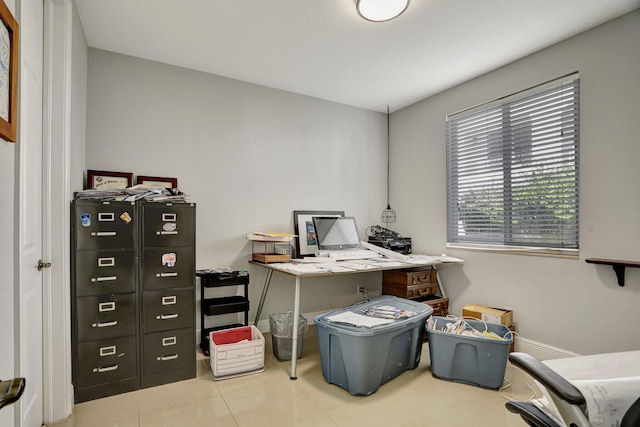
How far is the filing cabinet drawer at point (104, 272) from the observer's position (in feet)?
6.86

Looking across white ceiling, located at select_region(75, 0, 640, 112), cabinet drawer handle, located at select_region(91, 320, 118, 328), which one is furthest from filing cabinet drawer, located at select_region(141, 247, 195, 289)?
white ceiling, located at select_region(75, 0, 640, 112)

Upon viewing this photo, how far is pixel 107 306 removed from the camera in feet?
7.11

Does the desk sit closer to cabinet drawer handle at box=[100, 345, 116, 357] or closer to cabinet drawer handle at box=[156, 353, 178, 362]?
cabinet drawer handle at box=[156, 353, 178, 362]

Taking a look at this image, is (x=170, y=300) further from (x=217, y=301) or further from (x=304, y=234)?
(x=304, y=234)

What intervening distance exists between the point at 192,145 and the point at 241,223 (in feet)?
2.82

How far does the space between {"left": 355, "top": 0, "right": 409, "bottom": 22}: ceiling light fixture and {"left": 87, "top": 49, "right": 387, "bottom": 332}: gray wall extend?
1.54 metres

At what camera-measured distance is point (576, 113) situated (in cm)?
254

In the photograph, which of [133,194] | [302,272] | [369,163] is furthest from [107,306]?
[369,163]

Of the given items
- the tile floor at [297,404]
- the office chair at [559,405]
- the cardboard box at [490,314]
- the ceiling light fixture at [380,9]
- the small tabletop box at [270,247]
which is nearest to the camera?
the office chair at [559,405]

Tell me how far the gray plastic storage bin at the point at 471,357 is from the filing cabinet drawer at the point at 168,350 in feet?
5.87

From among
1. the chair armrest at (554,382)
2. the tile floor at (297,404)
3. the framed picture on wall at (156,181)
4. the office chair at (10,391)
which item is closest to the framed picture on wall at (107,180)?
the framed picture on wall at (156,181)

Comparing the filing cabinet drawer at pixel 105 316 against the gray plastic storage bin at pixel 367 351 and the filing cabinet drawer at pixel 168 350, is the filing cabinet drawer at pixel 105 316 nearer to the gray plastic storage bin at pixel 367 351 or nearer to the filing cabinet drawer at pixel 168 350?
the filing cabinet drawer at pixel 168 350

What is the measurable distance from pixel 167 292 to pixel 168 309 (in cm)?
12

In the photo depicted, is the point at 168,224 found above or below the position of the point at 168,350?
above
